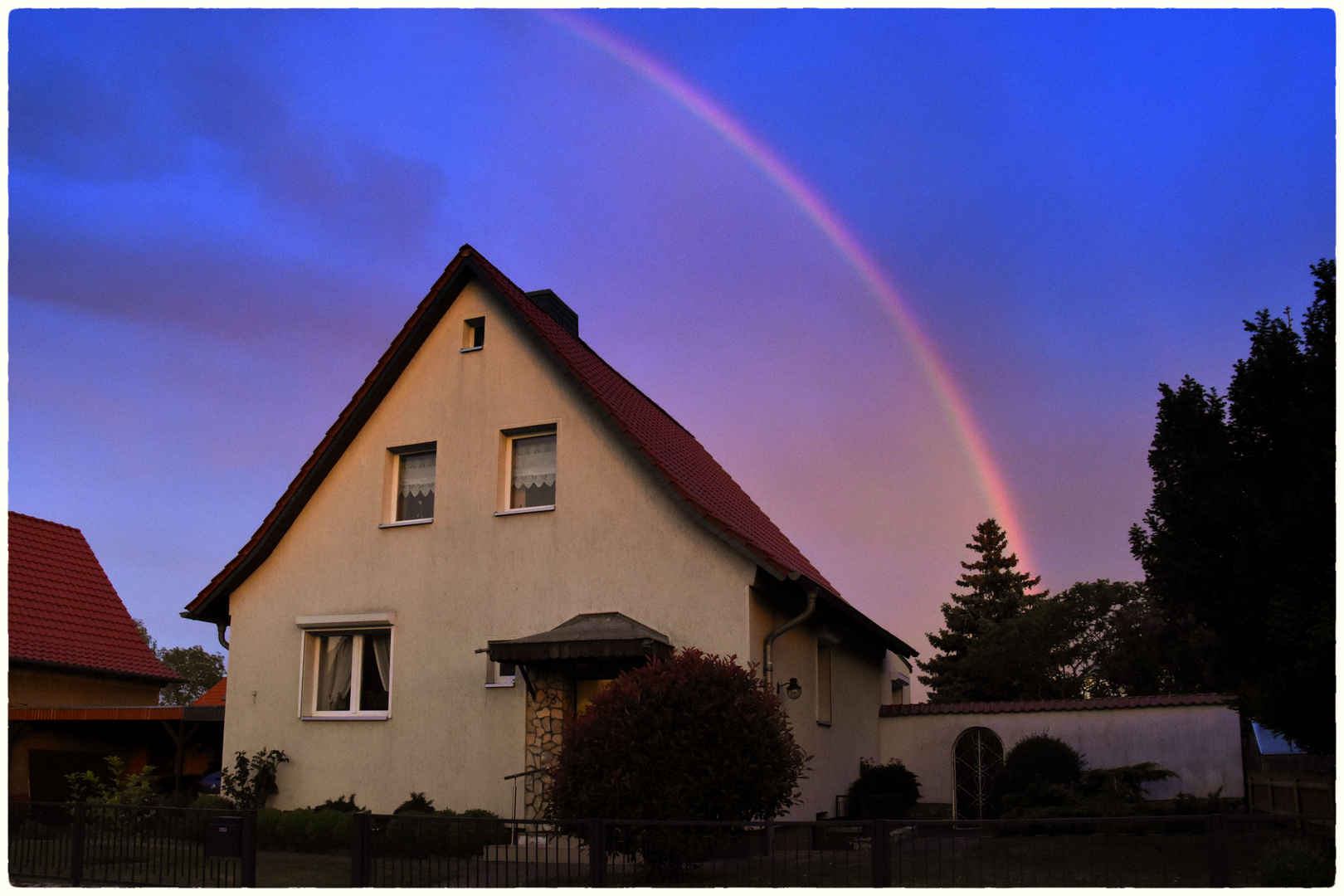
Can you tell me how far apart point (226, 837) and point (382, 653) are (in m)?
7.72

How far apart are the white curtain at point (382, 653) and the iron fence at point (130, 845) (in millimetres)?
6323

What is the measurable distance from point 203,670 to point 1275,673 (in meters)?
79.0

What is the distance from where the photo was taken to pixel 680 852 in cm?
1025

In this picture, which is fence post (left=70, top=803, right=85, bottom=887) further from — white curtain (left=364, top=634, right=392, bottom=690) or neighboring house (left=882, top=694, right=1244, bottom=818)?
neighboring house (left=882, top=694, right=1244, bottom=818)

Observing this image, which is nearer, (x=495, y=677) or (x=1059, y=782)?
(x=495, y=677)

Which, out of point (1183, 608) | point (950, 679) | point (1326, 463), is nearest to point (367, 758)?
point (1183, 608)

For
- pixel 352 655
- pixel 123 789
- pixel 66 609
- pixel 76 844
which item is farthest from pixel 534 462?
pixel 66 609

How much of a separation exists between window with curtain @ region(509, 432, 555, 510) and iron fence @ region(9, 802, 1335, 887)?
22.0ft

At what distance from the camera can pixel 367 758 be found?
56.3 ft

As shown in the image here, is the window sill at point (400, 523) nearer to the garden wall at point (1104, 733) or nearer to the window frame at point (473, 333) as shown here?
the window frame at point (473, 333)

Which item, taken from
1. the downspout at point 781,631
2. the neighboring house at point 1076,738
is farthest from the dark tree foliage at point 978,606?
the downspout at point 781,631

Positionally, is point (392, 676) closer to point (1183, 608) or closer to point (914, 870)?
point (914, 870)

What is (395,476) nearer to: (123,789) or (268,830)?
(268,830)

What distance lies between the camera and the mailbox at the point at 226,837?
10.1 meters
